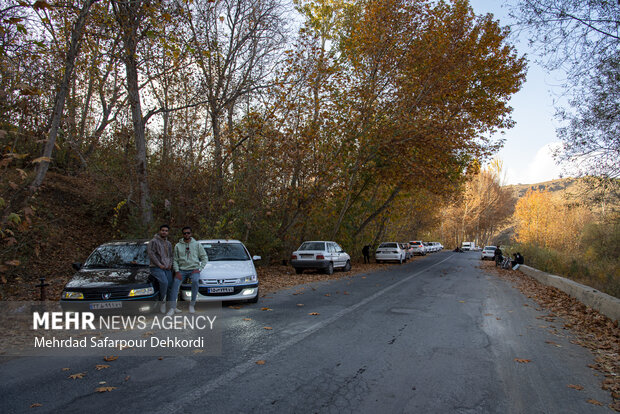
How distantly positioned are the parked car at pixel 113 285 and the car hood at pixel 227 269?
49.5 inches

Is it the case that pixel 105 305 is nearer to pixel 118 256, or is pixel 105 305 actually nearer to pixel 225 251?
pixel 118 256

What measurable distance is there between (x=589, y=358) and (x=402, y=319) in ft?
Answer: 9.84

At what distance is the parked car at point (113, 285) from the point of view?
6.75 m

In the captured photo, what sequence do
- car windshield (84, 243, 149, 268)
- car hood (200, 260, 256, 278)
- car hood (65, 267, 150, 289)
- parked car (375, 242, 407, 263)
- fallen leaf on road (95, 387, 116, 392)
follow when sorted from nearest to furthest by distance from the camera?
fallen leaf on road (95, 387, 116, 392), car hood (65, 267, 150, 289), car windshield (84, 243, 149, 268), car hood (200, 260, 256, 278), parked car (375, 242, 407, 263)

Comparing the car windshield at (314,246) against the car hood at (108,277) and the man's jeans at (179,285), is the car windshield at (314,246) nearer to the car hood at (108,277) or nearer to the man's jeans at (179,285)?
the man's jeans at (179,285)

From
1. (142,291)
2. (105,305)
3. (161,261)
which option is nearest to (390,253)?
(161,261)

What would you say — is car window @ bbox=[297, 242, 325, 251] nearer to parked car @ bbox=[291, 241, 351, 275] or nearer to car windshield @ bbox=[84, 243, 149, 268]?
parked car @ bbox=[291, 241, 351, 275]

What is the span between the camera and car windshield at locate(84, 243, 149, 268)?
7922mm

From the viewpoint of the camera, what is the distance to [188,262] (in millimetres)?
7777

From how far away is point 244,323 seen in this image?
6.85 metres

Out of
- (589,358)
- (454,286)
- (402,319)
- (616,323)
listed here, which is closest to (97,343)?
(402,319)

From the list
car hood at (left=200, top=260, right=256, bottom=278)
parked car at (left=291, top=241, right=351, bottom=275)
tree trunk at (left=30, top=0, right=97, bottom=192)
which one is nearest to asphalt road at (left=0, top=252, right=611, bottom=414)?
car hood at (left=200, top=260, right=256, bottom=278)

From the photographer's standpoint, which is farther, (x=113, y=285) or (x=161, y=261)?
(x=161, y=261)

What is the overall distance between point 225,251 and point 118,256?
252cm
